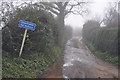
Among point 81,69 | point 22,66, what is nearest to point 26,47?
point 22,66

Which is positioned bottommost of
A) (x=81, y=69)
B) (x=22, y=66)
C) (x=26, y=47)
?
(x=81, y=69)

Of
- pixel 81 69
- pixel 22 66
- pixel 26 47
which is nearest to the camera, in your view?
pixel 22 66

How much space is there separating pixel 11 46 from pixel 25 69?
1753 mm

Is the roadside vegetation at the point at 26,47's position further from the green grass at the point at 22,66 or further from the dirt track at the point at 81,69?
the dirt track at the point at 81,69

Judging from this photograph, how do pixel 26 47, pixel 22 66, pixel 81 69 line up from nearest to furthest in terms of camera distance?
pixel 22 66, pixel 26 47, pixel 81 69

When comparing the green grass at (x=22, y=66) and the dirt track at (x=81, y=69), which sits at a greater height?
the green grass at (x=22, y=66)

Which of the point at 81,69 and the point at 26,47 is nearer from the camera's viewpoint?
the point at 26,47

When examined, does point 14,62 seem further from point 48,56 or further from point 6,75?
point 48,56

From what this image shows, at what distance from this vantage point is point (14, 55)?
22.6 feet

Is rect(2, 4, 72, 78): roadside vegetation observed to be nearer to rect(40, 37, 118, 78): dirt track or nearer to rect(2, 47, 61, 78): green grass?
rect(2, 47, 61, 78): green grass

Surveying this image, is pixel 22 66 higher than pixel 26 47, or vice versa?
pixel 26 47

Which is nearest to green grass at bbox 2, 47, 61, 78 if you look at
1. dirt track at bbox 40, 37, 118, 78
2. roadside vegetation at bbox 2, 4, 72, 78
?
roadside vegetation at bbox 2, 4, 72, 78

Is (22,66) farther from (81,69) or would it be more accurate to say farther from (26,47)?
(81,69)

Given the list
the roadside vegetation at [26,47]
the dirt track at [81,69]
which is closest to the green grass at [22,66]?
the roadside vegetation at [26,47]
